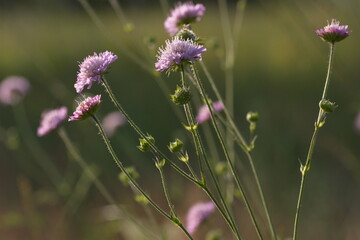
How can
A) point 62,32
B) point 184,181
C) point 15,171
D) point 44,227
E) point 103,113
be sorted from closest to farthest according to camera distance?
1. point 44,227
2. point 184,181
3. point 15,171
4. point 103,113
5. point 62,32

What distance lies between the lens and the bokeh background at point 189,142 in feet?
10.6

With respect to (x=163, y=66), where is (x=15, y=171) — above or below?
above

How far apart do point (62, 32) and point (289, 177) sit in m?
7.01

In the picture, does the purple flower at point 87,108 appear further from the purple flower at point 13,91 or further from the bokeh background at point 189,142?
the purple flower at point 13,91

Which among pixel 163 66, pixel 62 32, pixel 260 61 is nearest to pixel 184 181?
pixel 163 66

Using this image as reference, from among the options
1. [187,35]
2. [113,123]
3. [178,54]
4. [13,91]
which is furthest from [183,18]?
[13,91]

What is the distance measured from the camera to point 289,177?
154 inches

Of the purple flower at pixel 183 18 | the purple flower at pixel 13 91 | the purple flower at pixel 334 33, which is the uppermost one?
the purple flower at pixel 13 91

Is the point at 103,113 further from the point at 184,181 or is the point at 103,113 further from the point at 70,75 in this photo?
the point at 184,181

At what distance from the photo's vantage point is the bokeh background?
3.23 metres

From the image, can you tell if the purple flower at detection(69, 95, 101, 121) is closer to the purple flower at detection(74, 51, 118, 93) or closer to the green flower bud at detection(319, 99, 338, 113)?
the purple flower at detection(74, 51, 118, 93)

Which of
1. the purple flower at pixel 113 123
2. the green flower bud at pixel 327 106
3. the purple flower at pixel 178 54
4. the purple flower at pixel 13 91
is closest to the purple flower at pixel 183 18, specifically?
the purple flower at pixel 178 54

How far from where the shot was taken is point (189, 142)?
494cm

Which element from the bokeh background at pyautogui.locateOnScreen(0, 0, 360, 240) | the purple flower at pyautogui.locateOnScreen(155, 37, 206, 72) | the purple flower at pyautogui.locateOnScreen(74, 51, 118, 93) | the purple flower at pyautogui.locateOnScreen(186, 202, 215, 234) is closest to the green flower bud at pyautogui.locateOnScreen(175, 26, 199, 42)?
the purple flower at pyautogui.locateOnScreen(155, 37, 206, 72)
